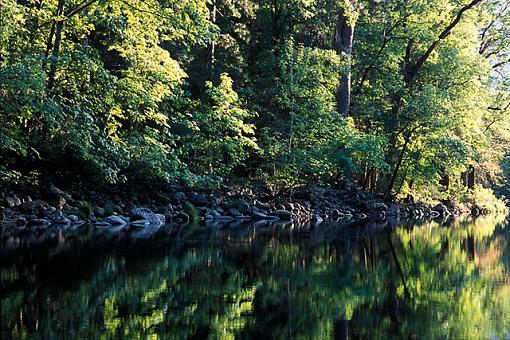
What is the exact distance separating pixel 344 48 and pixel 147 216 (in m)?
12.4

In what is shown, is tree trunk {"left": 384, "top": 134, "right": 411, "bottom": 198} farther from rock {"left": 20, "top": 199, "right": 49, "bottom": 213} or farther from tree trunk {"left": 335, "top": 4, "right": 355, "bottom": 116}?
rock {"left": 20, "top": 199, "right": 49, "bottom": 213}

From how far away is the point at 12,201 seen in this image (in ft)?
44.5

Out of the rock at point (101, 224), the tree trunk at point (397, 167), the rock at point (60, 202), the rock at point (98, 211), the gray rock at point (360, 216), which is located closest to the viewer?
the rock at point (101, 224)

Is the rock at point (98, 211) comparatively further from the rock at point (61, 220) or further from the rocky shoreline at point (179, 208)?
the rock at point (61, 220)

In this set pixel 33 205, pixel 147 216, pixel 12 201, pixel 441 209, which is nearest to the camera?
pixel 12 201

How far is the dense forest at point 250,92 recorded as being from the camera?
47.4 feet

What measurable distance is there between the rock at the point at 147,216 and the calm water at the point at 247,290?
4110 mm

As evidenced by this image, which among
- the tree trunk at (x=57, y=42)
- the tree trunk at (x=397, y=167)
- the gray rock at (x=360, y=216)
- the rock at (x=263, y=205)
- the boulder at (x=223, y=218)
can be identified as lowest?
the boulder at (x=223, y=218)

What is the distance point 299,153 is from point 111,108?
721 centimetres

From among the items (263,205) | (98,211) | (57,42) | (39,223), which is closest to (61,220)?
(39,223)

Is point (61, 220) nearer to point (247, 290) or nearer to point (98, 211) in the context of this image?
point (98, 211)

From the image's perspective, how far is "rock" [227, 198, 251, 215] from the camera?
61.7 ft

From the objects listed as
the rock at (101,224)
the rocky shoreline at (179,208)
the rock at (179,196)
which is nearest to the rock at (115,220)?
the rocky shoreline at (179,208)

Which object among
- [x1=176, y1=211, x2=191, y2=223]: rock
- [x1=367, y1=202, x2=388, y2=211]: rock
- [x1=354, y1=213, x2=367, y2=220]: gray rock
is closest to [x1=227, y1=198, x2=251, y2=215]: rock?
[x1=176, y1=211, x2=191, y2=223]: rock
